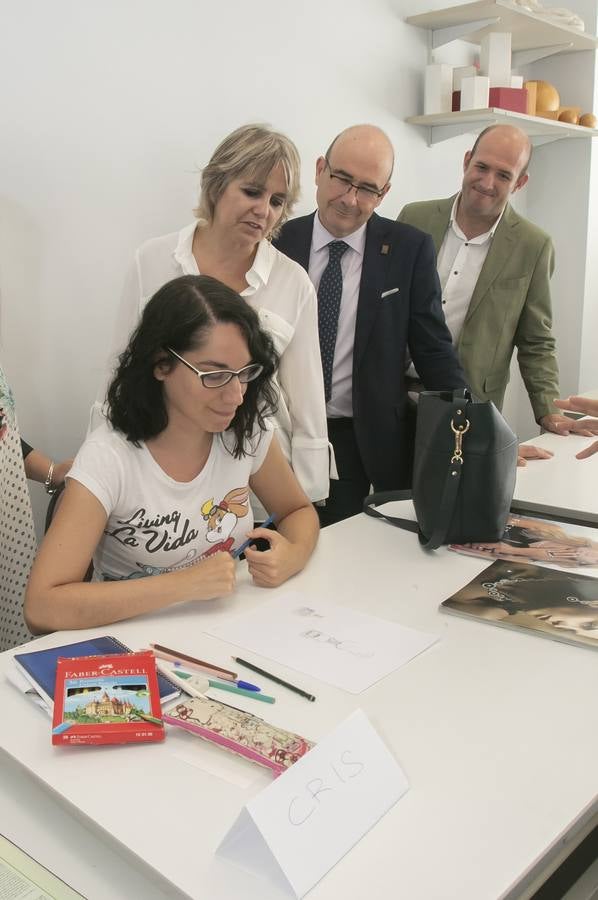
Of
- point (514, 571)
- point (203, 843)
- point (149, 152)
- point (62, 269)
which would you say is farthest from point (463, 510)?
point (149, 152)

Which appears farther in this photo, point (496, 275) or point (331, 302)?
point (496, 275)

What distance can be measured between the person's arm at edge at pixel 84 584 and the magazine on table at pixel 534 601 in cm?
39

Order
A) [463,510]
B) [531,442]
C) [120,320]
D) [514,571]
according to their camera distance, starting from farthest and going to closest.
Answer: [531,442]
[120,320]
[463,510]
[514,571]

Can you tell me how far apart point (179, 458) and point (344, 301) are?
1.00 meters

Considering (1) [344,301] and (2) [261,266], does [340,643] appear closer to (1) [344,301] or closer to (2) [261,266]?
(2) [261,266]

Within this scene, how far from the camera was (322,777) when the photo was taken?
0.87m

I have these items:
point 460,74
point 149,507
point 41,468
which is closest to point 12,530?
point 41,468

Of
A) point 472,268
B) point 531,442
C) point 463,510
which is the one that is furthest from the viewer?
point 472,268

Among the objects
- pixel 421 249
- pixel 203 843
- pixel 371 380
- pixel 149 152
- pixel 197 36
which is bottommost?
pixel 203 843

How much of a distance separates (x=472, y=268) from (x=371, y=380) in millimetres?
736

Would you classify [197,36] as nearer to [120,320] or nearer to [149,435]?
[120,320]

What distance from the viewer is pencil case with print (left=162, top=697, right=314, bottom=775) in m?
0.94

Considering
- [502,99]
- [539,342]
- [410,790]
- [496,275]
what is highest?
[502,99]

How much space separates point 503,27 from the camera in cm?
362
